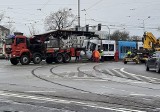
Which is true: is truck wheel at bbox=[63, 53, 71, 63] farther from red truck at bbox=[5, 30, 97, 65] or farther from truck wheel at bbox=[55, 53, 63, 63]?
truck wheel at bbox=[55, 53, 63, 63]

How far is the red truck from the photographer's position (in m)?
36.9

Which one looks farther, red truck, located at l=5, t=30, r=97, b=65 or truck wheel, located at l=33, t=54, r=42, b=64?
truck wheel, located at l=33, t=54, r=42, b=64

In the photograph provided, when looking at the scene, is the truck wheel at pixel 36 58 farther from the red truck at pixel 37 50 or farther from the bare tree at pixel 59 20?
the bare tree at pixel 59 20

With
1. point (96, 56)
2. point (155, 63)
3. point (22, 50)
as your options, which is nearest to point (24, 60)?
point (22, 50)

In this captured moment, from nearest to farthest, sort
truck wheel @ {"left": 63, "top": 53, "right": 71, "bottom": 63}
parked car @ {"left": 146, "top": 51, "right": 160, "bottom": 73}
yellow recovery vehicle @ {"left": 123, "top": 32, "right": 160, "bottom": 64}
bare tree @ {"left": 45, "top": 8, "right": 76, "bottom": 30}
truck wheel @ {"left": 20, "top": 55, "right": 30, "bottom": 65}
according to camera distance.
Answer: parked car @ {"left": 146, "top": 51, "right": 160, "bottom": 73}
truck wheel @ {"left": 20, "top": 55, "right": 30, "bottom": 65}
yellow recovery vehicle @ {"left": 123, "top": 32, "right": 160, "bottom": 64}
truck wheel @ {"left": 63, "top": 53, "right": 71, "bottom": 63}
bare tree @ {"left": 45, "top": 8, "right": 76, "bottom": 30}

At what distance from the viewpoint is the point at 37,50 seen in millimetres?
39125

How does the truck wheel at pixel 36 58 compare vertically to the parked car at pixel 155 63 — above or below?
below

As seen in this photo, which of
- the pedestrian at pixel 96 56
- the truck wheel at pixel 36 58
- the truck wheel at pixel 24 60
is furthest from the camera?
the pedestrian at pixel 96 56

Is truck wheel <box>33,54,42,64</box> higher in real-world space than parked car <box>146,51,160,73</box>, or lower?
lower

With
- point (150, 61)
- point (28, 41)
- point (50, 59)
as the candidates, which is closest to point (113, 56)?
point (50, 59)

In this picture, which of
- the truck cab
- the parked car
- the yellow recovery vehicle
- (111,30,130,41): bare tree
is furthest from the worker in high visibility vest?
(111,30,130,41): bare tree

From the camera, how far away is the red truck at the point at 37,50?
36.9 metres

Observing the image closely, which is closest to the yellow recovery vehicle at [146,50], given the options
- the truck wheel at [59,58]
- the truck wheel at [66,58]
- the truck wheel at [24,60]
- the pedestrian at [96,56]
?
the pedestrian at [96,56]

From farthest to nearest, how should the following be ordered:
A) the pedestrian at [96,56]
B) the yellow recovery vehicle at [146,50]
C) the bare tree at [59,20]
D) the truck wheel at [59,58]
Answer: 1. the bare tree at [59,20]
2. the pedestrian at [96,56]
3. the yellow recovery vehicle at [146,50]
4. the truck wheel at [59,58]
